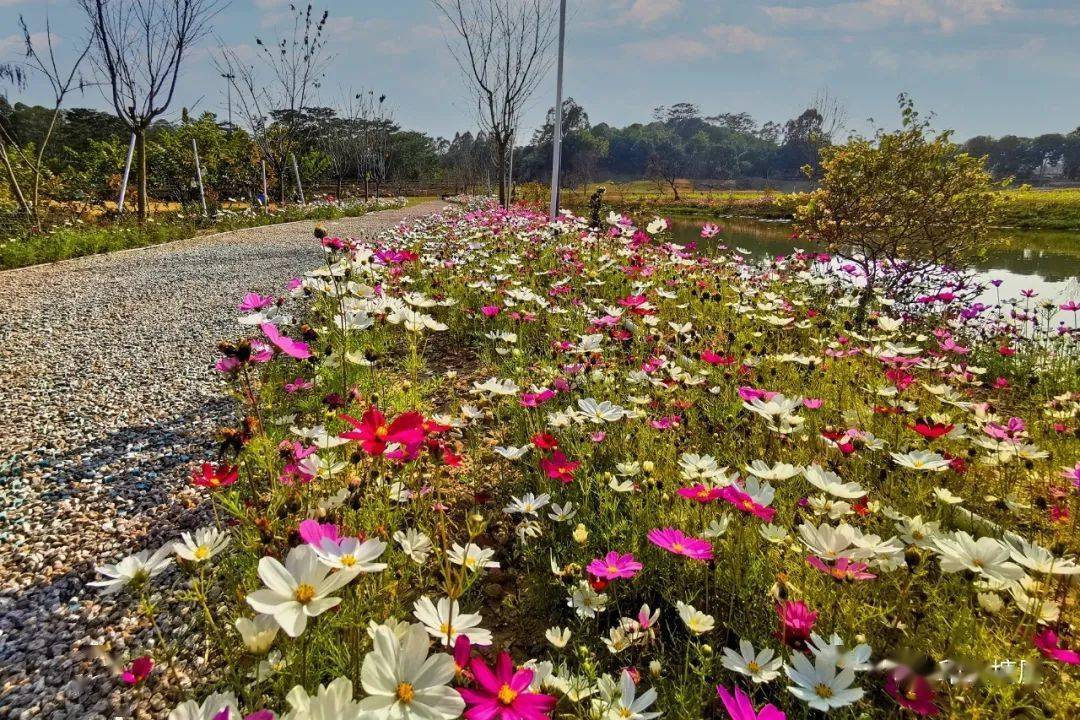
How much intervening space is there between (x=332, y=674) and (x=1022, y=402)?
3572 millimetres

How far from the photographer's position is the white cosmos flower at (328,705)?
621 millimetres

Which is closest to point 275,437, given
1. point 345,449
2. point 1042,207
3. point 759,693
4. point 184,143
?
point 345,449

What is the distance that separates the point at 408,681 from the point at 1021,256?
16.6m

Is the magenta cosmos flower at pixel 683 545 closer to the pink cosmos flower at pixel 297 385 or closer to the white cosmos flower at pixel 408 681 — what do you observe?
the white cosmos flower at pixel 408 681

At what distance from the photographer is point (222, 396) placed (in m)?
2.81

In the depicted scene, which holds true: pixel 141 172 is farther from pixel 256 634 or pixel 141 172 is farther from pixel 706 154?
pixel 706 154

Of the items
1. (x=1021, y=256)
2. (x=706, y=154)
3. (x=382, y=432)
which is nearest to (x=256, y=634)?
(x=382, y=432)

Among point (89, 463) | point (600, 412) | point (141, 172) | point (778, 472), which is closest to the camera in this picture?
point (778, 472)

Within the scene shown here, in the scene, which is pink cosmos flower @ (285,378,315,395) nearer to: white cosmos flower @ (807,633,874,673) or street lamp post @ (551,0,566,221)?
white cosmos flower @ (807,633,874,673)

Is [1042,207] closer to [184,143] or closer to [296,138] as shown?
[296,138]

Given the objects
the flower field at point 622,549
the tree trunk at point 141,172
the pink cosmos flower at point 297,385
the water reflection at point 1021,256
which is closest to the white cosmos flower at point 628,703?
the flower field at point 622,549

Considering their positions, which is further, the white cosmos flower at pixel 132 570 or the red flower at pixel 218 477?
the red flower at pixel 218 477

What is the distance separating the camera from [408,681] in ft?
2.29

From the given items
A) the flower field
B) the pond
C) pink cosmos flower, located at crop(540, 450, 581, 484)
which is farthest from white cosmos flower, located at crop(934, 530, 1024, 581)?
the pond
